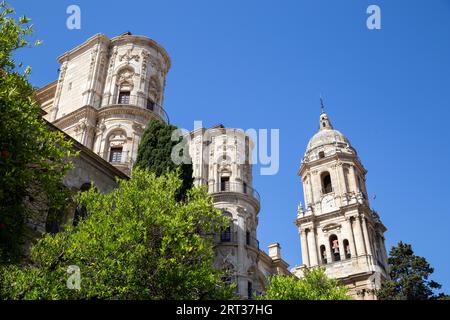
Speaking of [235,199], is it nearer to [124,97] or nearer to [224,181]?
[224,181]

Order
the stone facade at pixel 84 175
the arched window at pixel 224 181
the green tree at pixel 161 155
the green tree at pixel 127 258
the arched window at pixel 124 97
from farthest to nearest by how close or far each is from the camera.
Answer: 1. the arched window at pixel 224 181
2. the arched window at pixel 124 97
3. the green tree at pixel 161 155
4. the stone facade at pixel 84 175
5. the green tree at pixel 127 258

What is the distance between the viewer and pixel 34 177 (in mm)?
12414

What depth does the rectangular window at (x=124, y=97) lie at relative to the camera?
34.1m

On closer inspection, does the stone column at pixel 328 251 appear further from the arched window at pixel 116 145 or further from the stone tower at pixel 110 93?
the arched window at pixel 116 145

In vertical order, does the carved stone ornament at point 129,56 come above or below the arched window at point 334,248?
above

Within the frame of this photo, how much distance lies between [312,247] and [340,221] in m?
3.98

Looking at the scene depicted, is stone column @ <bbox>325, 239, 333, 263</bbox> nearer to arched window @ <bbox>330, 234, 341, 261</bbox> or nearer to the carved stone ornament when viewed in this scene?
arched window @ <bbox>330, 234, 341, 261</bbox>

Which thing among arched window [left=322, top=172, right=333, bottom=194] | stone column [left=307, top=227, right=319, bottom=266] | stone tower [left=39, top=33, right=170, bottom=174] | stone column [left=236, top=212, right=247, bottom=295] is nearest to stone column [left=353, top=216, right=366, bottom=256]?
stone column [left=307, top=227, right=319, bottom=266]

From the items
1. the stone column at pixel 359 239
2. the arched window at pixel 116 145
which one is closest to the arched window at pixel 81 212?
the arched window at pixel 116 145

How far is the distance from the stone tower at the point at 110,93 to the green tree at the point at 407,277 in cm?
2085
